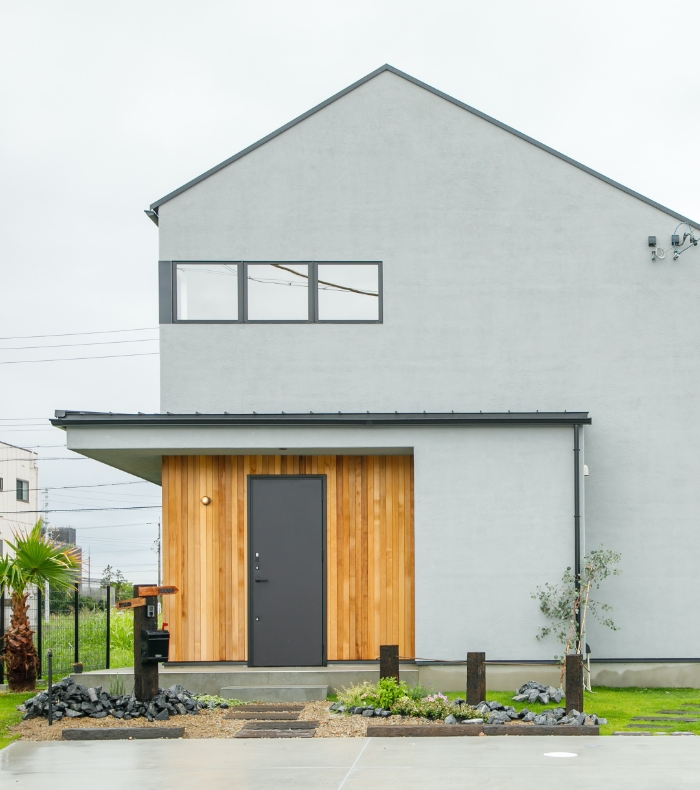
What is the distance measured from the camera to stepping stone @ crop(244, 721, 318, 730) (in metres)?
10.6

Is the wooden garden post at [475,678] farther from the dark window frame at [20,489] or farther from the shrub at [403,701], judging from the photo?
the dark window frame at [20,489]

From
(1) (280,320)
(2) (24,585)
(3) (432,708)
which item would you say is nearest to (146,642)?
(3) (432,708)

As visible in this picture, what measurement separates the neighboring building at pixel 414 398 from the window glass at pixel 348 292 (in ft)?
0.10

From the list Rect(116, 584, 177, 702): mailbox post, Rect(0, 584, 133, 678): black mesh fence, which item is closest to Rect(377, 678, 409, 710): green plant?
Rect(116, 584, 177, 702): mailbox post

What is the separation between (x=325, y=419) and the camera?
1286cm

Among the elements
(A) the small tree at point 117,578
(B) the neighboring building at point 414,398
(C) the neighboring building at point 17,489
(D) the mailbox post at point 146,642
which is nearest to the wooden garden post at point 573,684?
(B) the neighboring building at point 414,398

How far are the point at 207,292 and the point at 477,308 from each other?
3858mm

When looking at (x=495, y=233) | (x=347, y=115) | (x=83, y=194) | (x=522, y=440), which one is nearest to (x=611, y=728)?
(x=522, y=440)

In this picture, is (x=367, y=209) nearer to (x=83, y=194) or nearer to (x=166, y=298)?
(x=166, y=298)

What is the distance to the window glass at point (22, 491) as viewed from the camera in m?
51.4

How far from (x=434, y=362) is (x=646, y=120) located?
736 cm

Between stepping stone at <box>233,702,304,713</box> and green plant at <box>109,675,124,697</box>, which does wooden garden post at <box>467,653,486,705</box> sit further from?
green plant at <box>109,675,124,697</box>

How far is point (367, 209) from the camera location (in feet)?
47.4

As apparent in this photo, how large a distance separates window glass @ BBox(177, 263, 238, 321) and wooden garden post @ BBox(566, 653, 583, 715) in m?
6.61
